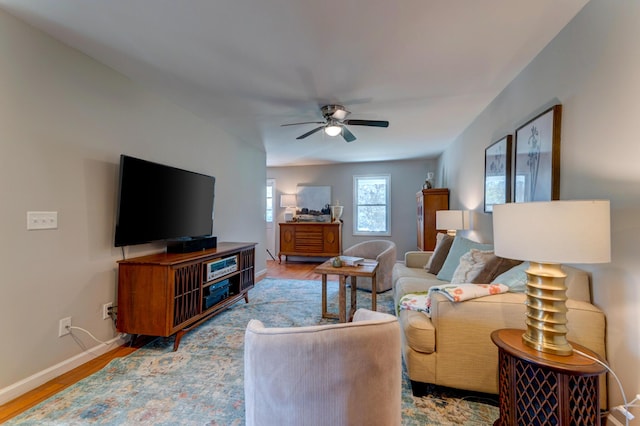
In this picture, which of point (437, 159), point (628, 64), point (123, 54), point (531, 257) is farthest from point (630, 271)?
point (437, 159)

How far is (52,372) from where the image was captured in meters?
1.95

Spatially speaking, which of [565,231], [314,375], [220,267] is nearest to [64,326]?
[220,267]

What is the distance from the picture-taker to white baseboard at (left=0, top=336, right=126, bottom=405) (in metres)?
1.72

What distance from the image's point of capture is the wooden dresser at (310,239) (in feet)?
20.3

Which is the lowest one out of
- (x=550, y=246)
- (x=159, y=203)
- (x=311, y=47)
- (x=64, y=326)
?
(x=64, y=326)

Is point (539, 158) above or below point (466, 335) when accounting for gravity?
above

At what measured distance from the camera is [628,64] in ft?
4.42

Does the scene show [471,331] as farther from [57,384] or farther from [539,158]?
[57,384]

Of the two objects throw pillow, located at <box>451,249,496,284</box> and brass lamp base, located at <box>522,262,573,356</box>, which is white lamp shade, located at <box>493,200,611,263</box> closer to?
brass lamp base, located at <box>522,262,573,356</box>

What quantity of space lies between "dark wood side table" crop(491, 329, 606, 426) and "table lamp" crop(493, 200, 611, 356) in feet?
0.25

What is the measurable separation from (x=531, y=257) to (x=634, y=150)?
2.36 ft

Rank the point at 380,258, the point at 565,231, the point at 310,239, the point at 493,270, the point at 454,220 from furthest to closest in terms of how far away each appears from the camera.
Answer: the point at 310,239
the point at 380,258
the point at 454,220
the point at 493,270
the point at 565,231

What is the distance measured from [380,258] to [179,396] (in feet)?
8.72

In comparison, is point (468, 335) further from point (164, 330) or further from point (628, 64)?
point (164, 330)
